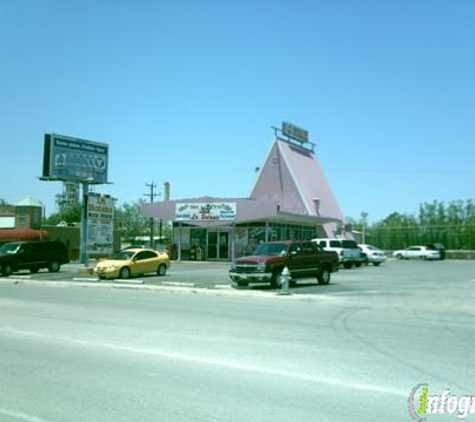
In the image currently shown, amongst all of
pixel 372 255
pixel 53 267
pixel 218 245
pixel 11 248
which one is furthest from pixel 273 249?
pixel 218 245

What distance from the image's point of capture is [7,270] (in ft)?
110

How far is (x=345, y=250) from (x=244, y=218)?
9.29 meters

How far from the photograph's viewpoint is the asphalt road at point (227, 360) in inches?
261

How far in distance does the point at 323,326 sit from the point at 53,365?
20.8ft

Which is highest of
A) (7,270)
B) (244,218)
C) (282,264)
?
(244,218)

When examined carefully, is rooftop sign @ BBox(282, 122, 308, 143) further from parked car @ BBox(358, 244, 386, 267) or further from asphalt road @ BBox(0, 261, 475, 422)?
asphalt road @ BBox(0, 261, 475, 422)

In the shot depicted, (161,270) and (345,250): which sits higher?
(345,250)

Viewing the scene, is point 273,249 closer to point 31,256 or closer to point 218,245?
point 31,256

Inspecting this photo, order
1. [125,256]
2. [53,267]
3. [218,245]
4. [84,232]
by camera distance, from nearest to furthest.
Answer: [125,256]
[84,232]
[53,267]
[218,245]

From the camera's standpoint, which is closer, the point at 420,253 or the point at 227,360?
the point at 227,360

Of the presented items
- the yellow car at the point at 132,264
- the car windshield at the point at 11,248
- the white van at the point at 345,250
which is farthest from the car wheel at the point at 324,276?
the car windshield at the point at 11,248

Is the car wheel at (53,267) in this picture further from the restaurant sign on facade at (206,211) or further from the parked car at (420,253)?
the parked car at (420,253)

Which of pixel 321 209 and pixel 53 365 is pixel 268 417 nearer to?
pixel 53 365

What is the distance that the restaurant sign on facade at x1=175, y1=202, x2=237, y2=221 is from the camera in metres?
46.5
